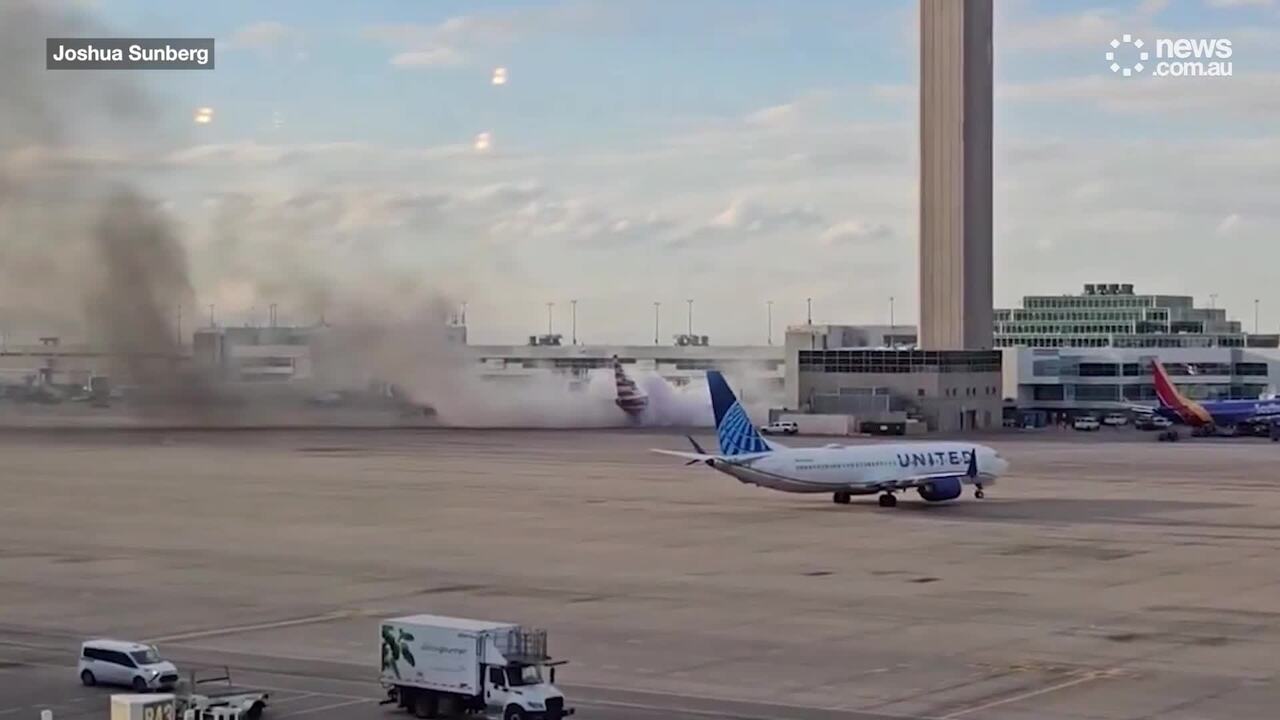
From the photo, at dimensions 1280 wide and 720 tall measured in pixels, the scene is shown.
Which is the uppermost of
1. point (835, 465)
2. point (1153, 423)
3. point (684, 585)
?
point (1153, 423)

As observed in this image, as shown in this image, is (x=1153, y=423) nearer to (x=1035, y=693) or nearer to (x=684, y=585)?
(x=684, y=585)

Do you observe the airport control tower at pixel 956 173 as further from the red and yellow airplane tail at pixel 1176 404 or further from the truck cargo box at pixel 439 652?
the truck cargo box at pixel 439 652

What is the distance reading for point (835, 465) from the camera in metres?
85.8

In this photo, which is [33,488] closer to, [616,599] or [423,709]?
[616,599]

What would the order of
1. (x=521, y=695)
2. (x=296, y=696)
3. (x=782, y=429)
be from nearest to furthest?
(x=521, y=695), (x=296, y=696), (x=782, y=429)

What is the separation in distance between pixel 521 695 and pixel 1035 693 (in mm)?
10960

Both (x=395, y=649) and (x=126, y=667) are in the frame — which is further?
(x=126, y=667)

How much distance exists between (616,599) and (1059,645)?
13.9m

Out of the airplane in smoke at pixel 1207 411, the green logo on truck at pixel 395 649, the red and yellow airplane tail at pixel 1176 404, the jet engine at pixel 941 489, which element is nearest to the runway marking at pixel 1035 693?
the green logo on truck at pixel 395 649

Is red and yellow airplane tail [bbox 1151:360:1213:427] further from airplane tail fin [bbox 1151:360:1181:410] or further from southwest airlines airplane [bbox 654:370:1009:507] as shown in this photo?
southwest airlines airplane [bbox 654:370:1009:507]

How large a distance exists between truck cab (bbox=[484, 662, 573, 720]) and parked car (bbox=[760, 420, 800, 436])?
133418 mm

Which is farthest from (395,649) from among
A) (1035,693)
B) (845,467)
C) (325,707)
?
(845,467)

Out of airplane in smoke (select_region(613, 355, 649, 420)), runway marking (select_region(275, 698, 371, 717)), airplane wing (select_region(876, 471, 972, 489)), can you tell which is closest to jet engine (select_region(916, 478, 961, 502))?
airplane wing (select_region(876, 471, 972, 489))

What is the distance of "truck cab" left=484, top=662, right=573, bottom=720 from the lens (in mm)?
33344
